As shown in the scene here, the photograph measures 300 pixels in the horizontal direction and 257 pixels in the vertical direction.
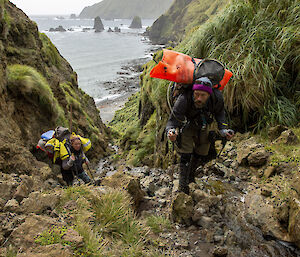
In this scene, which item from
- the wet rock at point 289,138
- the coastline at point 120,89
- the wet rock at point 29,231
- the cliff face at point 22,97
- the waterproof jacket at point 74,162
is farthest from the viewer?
the coastline at point 120,89

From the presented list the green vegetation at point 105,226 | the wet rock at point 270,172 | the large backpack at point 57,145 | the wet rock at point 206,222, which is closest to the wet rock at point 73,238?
the green vegetation at point 105,226

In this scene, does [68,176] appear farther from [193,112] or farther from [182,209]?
[193,112]

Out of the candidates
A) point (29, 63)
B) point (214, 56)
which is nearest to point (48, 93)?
point (29, 63)

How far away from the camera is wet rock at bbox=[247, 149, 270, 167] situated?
4.52 metres

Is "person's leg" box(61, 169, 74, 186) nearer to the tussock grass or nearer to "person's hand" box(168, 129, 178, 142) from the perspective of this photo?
"person's hand" box(168, 129, 178, 142)

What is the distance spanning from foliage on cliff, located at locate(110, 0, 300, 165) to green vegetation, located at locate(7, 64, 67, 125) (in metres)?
6.74

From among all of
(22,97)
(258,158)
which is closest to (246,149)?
(258,158)

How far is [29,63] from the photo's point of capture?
10.8m

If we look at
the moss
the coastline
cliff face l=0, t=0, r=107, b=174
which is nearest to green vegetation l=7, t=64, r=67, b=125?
cliff face l=0, t=0, r=107, b=174

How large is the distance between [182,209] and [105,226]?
Result: 4.54ft

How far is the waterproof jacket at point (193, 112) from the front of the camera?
352 centimetres

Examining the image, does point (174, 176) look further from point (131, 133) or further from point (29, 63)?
point (29, 63)

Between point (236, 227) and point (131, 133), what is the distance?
11.0m

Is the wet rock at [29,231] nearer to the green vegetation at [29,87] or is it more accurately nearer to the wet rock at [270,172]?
the wet rock at [270,172]
